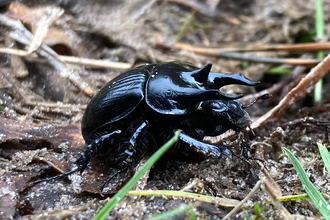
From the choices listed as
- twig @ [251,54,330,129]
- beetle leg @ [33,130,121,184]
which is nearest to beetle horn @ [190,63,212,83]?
beetle leg @ [33,130,121,184]

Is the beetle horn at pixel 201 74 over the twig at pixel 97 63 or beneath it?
over

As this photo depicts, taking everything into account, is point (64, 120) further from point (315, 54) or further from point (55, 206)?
point (315, 54)

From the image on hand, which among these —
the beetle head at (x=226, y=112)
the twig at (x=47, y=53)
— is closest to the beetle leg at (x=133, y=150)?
the beetle head at (x=226, y=112)

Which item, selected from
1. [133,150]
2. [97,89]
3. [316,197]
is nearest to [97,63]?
[97,89]

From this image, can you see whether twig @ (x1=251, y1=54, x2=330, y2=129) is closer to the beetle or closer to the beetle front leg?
the beetle

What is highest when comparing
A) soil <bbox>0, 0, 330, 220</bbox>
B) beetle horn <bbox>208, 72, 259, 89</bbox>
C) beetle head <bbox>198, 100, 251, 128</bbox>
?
beetle horn <bbox>208, 72, 259, 89</bbox>

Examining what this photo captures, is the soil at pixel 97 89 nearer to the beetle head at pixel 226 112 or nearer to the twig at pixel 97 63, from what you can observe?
the twig at pixel 97 63

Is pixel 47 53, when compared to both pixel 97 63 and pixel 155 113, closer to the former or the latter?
pixel 97 63
